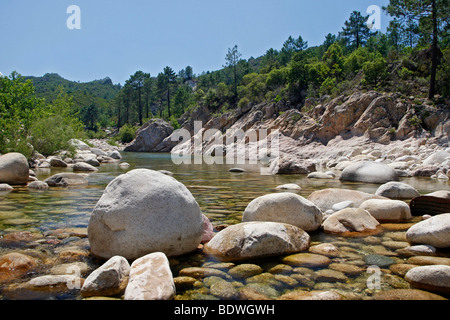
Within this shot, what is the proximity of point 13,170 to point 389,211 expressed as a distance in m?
11.5

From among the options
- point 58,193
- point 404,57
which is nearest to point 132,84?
point 404,57

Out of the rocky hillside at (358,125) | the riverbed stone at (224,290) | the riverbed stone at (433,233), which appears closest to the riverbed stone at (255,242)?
the riverbed stone at (224,290)

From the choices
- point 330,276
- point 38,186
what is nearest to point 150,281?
point 330,276

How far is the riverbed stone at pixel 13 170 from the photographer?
10867 mm

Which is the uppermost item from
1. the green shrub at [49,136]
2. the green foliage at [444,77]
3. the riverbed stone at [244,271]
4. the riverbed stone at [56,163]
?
the green foliage at [444,77]

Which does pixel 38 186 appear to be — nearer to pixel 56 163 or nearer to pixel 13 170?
pixel 13 170

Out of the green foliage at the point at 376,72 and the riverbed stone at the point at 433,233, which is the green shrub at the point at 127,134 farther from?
the riverbed stone at the point at 433,233

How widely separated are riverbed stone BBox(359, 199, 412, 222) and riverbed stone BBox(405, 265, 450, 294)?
2.99 metres

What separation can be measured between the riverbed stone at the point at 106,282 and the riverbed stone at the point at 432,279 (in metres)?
3.16

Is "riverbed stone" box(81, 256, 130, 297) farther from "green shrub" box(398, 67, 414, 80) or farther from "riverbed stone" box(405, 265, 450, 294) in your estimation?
"green shrub" box(398, 67, 414, 80)

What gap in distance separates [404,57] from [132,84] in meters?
67.3

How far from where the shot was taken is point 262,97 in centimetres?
5494
